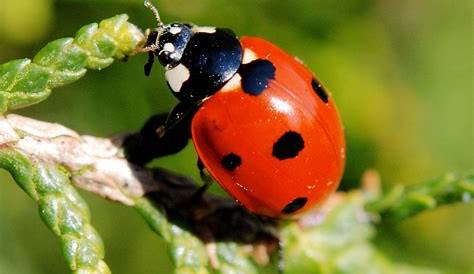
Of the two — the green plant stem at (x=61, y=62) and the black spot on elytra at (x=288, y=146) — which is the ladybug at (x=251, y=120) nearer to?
the black spot on elytra at (x=288, y=146)

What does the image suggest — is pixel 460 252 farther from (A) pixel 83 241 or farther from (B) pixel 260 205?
(A) pixel 83 241

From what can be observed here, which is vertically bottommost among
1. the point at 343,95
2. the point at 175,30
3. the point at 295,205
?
the point at 343,95

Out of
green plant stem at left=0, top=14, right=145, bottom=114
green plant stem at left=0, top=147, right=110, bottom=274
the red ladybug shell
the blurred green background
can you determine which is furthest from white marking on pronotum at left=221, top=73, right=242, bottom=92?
the blurred green background

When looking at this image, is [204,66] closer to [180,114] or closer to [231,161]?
[180,114]

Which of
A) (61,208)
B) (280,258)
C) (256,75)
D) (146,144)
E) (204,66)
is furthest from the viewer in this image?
(280,258)

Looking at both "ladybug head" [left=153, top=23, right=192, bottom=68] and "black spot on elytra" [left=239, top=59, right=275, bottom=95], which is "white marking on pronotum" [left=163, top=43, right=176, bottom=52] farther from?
"black spot on elytra" [left=239, top=59, right=275, bottom=95]

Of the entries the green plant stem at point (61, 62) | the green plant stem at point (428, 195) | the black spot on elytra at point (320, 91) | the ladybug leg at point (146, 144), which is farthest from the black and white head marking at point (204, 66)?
the green plant stem at point (428, 195)

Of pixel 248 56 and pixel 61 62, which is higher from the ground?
pixel 61 62

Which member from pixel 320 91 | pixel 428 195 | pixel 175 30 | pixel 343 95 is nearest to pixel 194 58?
pixel 175 30
